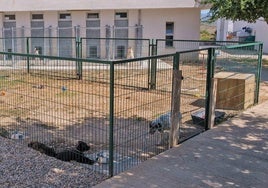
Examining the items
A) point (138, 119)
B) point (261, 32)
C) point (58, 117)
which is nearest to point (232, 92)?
point (138, 119)

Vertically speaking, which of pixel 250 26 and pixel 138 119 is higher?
pixel 250 26

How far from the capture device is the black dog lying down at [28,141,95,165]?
521cm

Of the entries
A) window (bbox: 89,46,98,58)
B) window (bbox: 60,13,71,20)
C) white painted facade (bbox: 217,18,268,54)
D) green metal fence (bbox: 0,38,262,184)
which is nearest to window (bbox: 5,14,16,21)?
window (bbox: 60,13,71,20)

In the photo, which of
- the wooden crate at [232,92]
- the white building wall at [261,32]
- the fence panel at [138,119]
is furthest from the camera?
the white building wall at [261,32]

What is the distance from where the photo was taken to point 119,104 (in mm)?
9180

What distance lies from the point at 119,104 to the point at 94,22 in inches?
455

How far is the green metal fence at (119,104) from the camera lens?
5349 mm

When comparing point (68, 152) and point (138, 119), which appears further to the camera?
point (138, 119)

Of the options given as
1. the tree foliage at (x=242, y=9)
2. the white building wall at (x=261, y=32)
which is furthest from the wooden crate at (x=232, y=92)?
the white building wall at (x=261, y=32)

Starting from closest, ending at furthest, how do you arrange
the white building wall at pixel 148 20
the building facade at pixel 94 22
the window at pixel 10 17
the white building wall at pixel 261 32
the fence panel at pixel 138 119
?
the fence panel at pixel 138 119, the building facade at pixel 94 22, the white building wall at pixel 148 20, the window at pixel 10 17, the white building wall at pixel 261 32

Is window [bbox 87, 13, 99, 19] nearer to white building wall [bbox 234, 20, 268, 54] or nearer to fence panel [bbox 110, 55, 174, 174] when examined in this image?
fence panel [bbox 110, 55, 174, 174]

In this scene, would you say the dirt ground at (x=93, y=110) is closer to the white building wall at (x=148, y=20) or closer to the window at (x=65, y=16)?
the white building wall at (x=148, y=20)

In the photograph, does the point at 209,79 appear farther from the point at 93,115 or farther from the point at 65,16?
the point at 65,16

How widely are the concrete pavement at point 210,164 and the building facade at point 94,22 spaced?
13.2m
